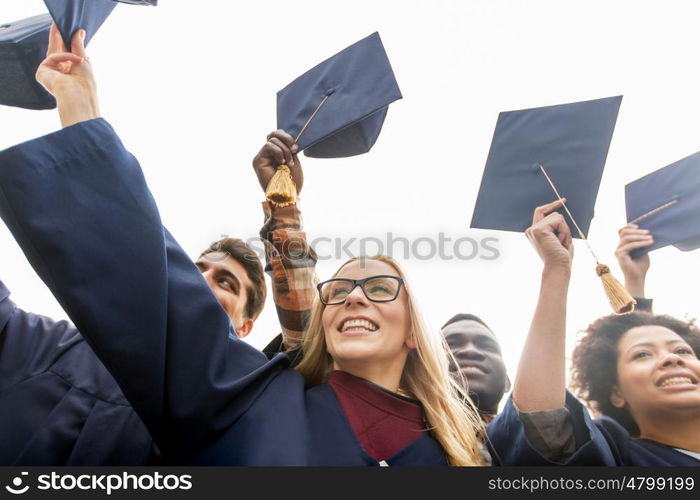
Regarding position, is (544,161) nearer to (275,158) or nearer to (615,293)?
(615,293)

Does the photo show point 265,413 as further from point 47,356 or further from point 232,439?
point 47,356

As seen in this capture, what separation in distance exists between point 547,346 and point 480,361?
68cm

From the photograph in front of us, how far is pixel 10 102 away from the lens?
2.14m

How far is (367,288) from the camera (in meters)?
1.92

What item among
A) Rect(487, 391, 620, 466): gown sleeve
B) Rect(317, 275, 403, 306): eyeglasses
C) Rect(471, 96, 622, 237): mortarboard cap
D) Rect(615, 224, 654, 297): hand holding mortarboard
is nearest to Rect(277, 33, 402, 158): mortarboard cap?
Rect(471, 96, 622, 237): mortarboard cap

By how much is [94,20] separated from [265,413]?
3.71ft

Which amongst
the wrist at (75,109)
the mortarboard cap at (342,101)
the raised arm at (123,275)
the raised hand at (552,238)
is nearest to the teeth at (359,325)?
the raised arm at (123,275)

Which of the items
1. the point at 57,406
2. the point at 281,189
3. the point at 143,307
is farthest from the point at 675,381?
the point at 57,406

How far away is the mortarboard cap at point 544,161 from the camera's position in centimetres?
208

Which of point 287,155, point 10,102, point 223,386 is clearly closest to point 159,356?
point 223,386

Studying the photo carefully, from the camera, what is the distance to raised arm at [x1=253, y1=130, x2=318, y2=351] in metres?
2.08

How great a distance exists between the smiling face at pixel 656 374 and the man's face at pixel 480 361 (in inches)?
15.6

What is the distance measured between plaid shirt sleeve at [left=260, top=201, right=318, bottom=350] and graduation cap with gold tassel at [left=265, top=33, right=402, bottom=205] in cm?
7

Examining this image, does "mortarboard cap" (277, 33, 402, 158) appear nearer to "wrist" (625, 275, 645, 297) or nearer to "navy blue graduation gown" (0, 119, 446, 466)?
"navy blue graduation gown" (0, 119, 446, 466)
